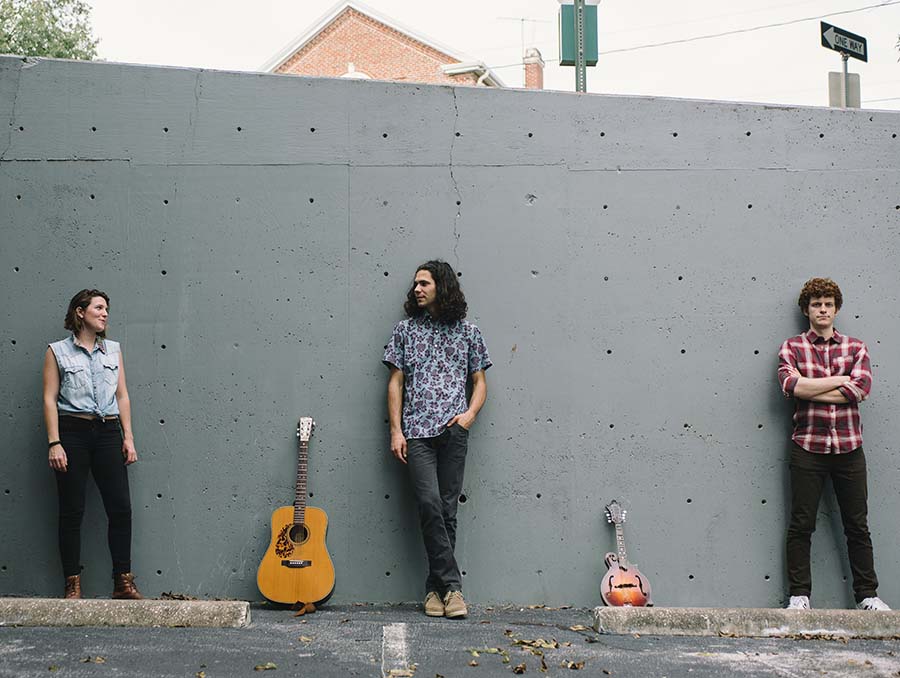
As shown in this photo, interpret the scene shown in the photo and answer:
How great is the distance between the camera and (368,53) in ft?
80.8

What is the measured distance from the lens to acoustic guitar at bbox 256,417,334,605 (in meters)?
5.61

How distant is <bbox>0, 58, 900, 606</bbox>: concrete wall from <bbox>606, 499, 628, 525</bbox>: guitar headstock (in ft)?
0.19

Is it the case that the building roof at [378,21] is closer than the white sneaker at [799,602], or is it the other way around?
the white sneaker at [799,602]

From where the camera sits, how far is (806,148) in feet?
20.8

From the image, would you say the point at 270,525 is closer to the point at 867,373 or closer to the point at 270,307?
the point at 270,307

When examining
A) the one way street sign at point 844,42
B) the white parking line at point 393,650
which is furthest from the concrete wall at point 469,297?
the one way street sign at point 844,42

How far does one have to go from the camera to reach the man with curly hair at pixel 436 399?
5.59 m

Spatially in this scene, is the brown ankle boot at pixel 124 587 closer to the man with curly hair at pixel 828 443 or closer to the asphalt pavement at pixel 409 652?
the asphalt pavement at pixel 409 652

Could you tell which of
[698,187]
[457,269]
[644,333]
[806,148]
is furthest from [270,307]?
[806,148]

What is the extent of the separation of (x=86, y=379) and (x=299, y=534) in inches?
58.1

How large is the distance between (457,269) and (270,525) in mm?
1897

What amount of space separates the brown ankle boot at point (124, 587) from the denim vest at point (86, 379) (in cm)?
91

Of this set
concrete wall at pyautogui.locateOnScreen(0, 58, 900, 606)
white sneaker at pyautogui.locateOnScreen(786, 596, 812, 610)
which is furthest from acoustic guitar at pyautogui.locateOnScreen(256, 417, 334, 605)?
white sneaker at pyautogui.locateOnScreen(786, 596, 812, 610)

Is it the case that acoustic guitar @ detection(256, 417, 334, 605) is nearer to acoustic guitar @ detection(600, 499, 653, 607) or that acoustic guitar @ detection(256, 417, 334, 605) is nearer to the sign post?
acoustic guitar @ detection(600, 499, 653, 607)
